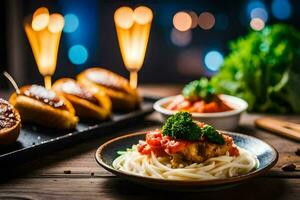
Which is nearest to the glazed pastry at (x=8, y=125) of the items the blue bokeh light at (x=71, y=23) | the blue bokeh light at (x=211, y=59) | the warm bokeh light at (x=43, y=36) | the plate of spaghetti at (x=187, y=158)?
the plate of spaghetti at (x=187, y=158)

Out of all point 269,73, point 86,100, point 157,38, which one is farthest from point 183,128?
point 157,38

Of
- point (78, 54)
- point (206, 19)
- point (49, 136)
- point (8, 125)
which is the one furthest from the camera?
point (206, 19)

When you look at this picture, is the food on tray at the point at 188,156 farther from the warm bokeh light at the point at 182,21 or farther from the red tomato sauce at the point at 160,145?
the warm bokeh light at the point at 182,21

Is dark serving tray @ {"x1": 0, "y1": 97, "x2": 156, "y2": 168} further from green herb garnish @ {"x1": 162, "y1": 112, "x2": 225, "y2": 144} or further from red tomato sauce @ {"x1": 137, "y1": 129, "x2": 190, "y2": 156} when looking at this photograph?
green herb garnish @ {"x1": 162, "y1": 112, "x2": 225, "y2": 144}

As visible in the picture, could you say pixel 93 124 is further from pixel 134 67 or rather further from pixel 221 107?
pixel 134 67

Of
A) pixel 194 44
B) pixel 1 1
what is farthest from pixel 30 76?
pixel 194 44

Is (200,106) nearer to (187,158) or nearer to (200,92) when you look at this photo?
(200,92)

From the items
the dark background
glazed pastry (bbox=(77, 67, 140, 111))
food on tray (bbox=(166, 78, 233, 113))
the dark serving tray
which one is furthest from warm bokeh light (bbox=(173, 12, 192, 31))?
food on tray (bbox=(166, 78, 233, 113))
